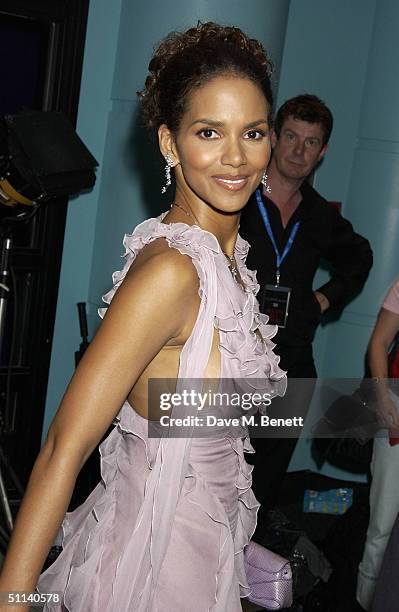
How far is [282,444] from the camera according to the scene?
3861mm

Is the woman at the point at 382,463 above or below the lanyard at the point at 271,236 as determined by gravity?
below

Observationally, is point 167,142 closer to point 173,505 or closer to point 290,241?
point 173,505

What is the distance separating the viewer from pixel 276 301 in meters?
3.53

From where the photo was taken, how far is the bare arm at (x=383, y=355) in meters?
3.19

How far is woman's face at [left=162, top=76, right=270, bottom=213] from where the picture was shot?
157cm

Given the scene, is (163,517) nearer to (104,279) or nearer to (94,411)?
(94,411)

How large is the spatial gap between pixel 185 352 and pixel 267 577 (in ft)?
3.20

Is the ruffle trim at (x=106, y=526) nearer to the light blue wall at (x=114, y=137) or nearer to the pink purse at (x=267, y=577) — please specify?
the pink purse at (x=267, y=577)

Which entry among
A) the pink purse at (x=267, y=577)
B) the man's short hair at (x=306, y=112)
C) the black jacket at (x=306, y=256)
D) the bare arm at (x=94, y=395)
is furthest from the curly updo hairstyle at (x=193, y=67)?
the man's short hair at (x=306, y=112)

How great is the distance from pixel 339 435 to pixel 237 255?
2180 millimetres

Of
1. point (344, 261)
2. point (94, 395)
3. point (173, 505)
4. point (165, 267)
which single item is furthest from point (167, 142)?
point (344, 261)

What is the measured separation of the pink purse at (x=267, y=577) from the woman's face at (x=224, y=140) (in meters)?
1.03

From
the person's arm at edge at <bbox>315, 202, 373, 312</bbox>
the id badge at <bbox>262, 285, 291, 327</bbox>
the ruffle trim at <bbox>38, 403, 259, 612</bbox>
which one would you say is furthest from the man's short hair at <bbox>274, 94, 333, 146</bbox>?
Answer: the ruffle trim at <bbox>38, 403, 259, 612</bbox>

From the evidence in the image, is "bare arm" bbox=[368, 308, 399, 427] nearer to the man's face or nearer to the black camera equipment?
the man's face
